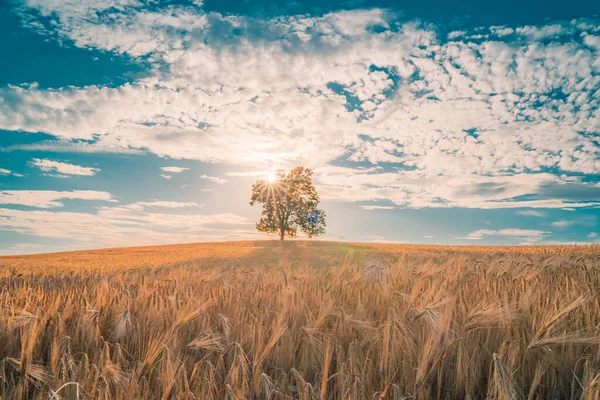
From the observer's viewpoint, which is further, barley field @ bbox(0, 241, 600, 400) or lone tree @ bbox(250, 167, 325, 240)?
lone tree @ bbox(250, 167, 325, 240)

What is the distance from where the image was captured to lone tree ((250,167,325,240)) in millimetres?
55531

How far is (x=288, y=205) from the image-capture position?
183ft

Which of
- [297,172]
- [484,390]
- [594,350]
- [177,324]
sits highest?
[297,172]

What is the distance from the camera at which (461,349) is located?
5.90ft

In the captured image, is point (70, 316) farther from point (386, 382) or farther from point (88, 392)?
point (386, 382)

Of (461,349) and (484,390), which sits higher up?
(461,349)

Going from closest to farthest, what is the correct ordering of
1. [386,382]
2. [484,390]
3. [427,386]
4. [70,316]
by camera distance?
[386,382] → [427,386] → [484,390] → [70,316]

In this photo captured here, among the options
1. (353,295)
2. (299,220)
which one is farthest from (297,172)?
(353,295)

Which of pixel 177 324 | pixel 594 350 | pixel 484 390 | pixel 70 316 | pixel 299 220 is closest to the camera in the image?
pixel 484 390

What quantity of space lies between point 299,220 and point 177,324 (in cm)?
5334

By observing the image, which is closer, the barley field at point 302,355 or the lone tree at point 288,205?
the barley field at point 302,355

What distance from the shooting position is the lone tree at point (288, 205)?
182ft

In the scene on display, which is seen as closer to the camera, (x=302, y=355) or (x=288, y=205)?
(x=302, y=355)

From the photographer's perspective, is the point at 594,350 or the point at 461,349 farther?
the point at 594,350
